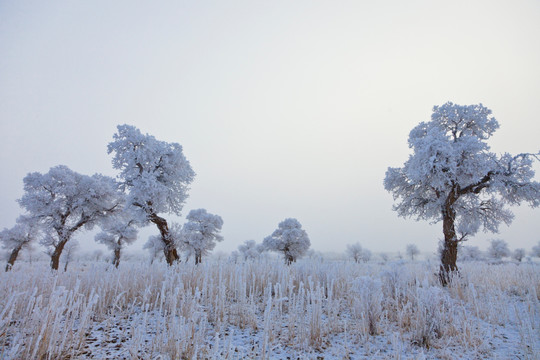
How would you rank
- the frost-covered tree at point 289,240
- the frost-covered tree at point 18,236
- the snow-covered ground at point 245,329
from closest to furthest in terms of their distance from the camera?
the snow-covered ground at point 245,329, the frost-covered tree at point 18,236, the frost-covered tree at point 289,240

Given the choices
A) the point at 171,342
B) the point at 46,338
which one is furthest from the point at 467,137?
the point at 46,338

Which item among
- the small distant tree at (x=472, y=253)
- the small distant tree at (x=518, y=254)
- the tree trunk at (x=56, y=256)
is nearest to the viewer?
the tree trunk at (x=56, y=256)

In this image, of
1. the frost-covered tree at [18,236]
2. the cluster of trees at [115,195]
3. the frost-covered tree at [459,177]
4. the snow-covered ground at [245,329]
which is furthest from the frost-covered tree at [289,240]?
the frost-covered tree at [18,236]

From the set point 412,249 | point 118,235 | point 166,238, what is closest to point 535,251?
point 412,249

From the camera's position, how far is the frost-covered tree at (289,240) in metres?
35.4

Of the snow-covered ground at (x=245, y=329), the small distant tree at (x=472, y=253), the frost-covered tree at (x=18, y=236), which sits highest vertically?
the small distant tree at (x=472, y=253)

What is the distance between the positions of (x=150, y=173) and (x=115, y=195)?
11.0 m

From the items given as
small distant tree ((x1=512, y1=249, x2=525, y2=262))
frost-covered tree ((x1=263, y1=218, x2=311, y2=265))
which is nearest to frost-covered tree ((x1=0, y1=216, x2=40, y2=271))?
frost-covered tree ((x1=263, y1=218, x2=311, y2=265))

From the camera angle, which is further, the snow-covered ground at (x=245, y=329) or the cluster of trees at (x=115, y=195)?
the cluster of trees at (x=115, y=195)

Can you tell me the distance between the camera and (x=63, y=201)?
21.5m

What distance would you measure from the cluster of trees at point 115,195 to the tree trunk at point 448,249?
46.4 feet

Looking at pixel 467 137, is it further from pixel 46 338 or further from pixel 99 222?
pixel 99 222

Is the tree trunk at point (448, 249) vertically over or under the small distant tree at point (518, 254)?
under

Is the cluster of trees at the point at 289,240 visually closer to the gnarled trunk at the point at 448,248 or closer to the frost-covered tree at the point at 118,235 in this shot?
the frost-covered tree at the point at 118,235
